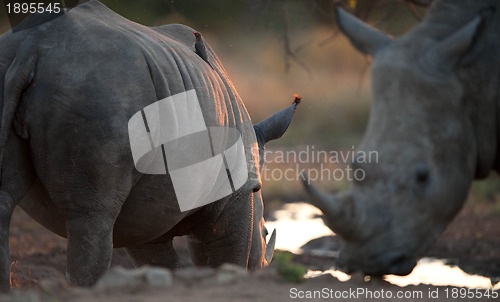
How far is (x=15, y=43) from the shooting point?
13.4ft

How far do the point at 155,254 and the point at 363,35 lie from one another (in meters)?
2.36

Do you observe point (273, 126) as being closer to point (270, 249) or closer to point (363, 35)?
point (270, 249)

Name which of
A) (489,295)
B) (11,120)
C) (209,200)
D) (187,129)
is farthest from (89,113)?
(489,295)

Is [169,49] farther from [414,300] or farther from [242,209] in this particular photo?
[414,300]

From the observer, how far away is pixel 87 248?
13.4 ft

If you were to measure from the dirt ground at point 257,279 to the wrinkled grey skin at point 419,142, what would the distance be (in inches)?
15.9

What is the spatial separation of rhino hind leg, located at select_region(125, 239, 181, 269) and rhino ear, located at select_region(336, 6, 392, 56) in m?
2.19

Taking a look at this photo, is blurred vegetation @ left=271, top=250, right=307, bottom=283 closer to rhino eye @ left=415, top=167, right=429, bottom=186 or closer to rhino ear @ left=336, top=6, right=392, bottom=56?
rhino eye @ left=415, top=167, right=429, bottom=186

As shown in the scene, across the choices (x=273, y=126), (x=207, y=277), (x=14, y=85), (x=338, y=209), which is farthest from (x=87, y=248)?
(x=273, y=126)

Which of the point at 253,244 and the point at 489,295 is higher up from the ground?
the point at 489,295

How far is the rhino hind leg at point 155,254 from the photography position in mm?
5410

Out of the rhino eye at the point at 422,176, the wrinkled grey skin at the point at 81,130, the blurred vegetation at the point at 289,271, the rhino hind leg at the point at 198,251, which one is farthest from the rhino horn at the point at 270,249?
the rhino eye at the point at 422,176

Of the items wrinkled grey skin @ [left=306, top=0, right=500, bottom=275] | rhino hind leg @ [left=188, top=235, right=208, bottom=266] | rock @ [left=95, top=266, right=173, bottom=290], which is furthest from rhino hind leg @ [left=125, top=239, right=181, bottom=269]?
wrinkled grey skin @ [left=306, top=0, right=500, bottom=275]

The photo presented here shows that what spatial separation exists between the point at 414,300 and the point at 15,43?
87.0 inches
